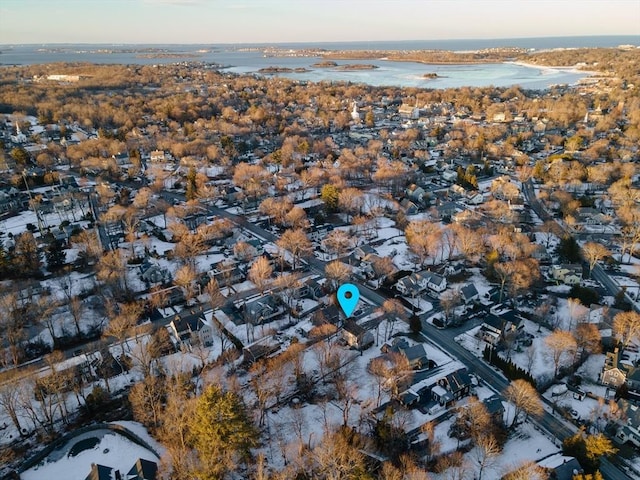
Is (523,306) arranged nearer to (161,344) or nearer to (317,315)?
(317,315)

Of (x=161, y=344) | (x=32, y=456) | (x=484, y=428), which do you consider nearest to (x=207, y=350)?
(x=161, y=344)

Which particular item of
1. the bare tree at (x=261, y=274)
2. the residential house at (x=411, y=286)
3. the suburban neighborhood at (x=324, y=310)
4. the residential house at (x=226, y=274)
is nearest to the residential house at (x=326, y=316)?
the suburban neighborhood at (x=324, y=310)

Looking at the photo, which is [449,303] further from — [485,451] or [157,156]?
[157,156]

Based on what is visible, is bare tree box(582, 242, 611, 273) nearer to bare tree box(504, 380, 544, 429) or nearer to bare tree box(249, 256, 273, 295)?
bare tree box(504, 380, 544, 429)

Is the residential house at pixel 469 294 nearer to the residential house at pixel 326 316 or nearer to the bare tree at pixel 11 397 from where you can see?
the residential house at pixel 326 316

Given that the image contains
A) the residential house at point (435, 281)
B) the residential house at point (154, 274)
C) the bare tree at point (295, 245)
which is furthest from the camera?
the bare tree at point (295, 245)

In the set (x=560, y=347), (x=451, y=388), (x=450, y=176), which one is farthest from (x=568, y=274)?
(x=450, y=176)

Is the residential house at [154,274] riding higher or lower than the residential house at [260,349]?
higher

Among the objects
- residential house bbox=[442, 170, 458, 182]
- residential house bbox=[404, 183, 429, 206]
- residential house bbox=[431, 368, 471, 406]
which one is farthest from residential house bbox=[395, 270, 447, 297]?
residential house bbox=[442, 170, 458, 182]
